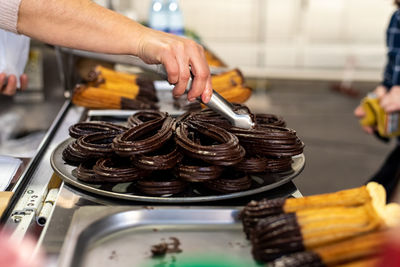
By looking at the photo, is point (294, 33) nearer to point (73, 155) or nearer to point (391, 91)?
point (391, 91)

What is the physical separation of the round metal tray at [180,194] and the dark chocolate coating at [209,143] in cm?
9

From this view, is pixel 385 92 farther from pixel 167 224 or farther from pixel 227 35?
pixel 227 35

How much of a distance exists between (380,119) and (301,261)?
2342 mm

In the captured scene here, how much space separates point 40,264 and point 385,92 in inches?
110

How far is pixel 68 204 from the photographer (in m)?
1.21

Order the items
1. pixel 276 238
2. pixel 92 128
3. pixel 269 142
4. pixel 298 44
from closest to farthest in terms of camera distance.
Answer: pixel 276 238
pixel 269 142
pixel 92 128
pixel 298 44

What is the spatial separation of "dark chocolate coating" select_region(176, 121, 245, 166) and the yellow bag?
186cm

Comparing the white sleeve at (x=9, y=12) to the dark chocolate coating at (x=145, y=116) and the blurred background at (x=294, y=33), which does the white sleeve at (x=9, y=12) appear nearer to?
the dark chocolate coating at (x=145, y=116)

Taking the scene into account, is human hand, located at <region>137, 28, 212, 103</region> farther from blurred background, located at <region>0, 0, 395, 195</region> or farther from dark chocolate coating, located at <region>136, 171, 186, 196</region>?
blurred background, located at <region>0, 0, 395, 195</region>

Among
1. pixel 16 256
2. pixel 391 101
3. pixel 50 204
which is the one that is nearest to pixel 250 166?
pixel 50 204

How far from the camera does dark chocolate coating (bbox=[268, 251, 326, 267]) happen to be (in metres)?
0.86

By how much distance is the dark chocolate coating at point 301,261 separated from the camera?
33.8 inches

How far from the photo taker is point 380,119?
2980 millimetres

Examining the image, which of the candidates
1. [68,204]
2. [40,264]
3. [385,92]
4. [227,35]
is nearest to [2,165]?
[68,204]
